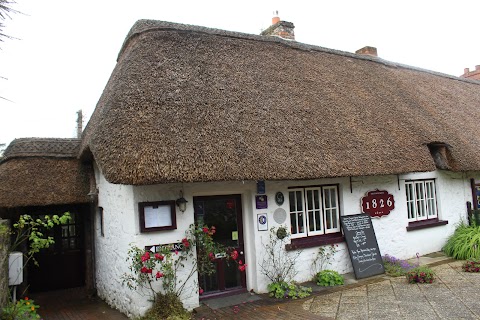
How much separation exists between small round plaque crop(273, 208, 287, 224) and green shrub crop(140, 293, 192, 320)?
243 centimetres

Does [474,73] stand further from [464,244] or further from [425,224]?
[464,244]

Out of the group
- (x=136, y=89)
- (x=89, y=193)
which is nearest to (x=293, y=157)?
(x=136, y=89)

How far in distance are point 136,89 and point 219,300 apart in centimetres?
408

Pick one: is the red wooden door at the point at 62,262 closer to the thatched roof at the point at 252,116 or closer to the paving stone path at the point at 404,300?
the thatched roof at the point at 252,116

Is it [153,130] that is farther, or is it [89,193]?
[89,193]

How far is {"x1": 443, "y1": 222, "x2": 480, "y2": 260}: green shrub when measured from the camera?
29.2ft

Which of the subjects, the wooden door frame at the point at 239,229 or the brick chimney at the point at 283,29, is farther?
the brick chimney at the point at 283,29

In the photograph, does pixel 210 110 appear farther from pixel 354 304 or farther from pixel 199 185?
pixel 354 304

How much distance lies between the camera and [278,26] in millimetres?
11977

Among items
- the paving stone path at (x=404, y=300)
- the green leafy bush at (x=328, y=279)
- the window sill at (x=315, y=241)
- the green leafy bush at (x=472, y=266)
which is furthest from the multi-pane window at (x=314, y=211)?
the green leafy bush at (x=472, y=266)

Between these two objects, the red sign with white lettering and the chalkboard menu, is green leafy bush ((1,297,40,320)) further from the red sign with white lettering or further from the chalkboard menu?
the red sign with white lettering

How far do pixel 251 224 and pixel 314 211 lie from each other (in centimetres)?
167

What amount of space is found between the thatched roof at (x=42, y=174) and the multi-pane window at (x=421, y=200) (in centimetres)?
790

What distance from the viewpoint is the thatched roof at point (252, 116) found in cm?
620
